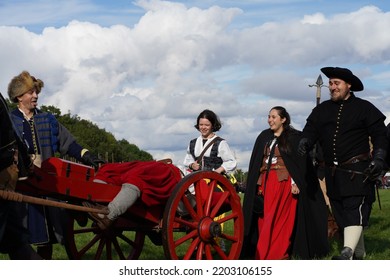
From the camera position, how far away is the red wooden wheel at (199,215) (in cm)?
593

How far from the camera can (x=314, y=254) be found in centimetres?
834

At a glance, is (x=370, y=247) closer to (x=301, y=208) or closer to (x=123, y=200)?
(x=301, y=208)

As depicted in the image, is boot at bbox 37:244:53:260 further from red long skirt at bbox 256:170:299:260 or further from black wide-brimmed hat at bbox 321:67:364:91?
black wide-brimmed hat at bbox 321:67:364:91

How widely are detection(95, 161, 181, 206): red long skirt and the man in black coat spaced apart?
156 cm

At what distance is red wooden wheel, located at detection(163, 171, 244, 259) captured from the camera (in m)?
5.93

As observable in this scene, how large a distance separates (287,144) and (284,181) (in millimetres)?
387

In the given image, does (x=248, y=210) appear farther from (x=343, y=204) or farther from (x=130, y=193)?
(x=130, y=193)

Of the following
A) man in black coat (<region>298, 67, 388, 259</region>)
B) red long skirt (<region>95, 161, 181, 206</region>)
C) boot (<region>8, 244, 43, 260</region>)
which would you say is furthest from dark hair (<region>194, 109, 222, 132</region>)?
boot (<region>8, 244, 43, 260</region>)

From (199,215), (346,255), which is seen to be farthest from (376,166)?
(199,215)

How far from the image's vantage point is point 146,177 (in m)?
5.93

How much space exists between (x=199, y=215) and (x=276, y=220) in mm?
1986

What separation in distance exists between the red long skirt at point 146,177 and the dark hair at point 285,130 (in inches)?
83.5

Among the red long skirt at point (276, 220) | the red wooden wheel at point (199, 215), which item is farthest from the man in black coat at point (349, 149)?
the red wooden wheel at point (199, 215)
